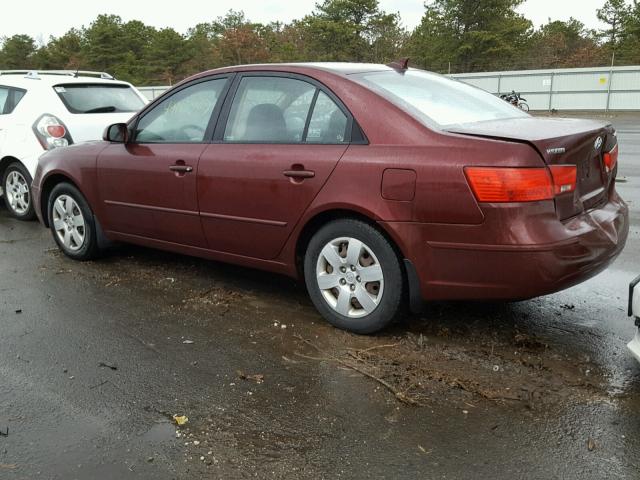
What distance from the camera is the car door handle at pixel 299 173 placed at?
374cm

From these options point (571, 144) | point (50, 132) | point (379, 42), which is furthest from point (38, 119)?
point (379, 42)

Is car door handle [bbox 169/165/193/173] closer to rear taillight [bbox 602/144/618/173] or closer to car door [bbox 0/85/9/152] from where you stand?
rear taillight [bbox 602/144/618/173]

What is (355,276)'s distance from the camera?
370 cm

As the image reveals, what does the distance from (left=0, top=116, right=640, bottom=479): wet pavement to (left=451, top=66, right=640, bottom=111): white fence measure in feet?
94.6

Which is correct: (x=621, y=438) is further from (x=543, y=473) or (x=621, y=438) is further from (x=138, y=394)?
(x=138, y=394)

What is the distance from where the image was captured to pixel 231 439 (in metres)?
2.75

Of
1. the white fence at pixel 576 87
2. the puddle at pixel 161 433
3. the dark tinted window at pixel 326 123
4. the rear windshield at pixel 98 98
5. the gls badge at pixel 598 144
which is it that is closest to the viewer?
the puddle at pixel 161 433

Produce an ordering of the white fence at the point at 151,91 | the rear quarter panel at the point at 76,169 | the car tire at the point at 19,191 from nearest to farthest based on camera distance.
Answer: the rear quarter panel at the point at 76,169
the car tire at the point at 19,191
the white fence at the point at 151,91

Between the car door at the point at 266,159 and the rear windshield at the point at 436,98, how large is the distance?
0.35 meters

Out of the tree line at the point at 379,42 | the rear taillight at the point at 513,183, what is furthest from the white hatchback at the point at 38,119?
the tree line at the point at 379,42

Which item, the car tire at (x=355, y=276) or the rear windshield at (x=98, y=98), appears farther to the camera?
the rear windshield at (x=98, y=98)

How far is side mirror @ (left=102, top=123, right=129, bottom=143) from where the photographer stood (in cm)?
493

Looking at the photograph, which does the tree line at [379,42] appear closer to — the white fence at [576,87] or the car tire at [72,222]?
the white fence at [576,87]

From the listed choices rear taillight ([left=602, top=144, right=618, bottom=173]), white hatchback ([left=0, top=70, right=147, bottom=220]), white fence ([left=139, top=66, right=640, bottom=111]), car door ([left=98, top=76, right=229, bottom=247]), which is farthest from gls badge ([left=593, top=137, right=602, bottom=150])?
white fence ([left=139, top=66, right=640, bottom=111])
